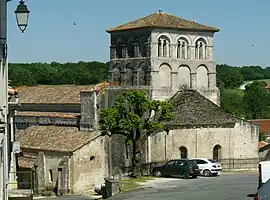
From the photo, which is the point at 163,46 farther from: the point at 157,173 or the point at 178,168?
the point at 178,168

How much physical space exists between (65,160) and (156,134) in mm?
7069

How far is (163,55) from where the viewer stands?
5203 centimetres

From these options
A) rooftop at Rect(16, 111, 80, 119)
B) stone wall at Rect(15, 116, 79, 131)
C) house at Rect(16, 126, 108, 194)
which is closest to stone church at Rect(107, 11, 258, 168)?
rooftop at Rect(16, 111, 80, 119)

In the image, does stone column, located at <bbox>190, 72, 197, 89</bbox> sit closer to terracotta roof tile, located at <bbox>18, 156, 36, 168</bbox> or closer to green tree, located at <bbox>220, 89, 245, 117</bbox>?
terracotta roof tile, located at <bbox>18, 156, 36, 168</bbox>

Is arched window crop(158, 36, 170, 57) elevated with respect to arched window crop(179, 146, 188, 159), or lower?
elevated

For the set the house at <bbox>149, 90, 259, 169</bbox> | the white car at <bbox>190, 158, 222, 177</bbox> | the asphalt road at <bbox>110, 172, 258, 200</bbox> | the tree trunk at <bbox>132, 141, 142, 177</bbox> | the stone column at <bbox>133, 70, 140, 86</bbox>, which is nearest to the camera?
the asphalt road at <bbox>110, 172, 258, 200</bbox>

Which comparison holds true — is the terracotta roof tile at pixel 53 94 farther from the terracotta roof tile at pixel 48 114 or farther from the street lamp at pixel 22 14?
the street lamp at pixel 22 14

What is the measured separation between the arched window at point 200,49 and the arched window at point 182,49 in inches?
44.1

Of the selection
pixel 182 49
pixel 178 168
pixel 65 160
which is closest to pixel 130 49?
pixel 182 49

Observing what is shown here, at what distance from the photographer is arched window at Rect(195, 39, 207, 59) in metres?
53.8

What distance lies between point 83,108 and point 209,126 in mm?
10663

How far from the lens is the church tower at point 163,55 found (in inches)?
2026

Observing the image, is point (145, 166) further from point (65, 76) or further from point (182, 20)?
point (65, 76)

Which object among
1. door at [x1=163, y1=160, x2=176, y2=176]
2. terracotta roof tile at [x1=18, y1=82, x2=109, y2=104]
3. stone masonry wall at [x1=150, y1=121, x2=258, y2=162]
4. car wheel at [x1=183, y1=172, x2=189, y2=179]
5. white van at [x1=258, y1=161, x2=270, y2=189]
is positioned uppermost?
terracotta roof tile at [x1=18, y1=82, x2=109, y2=104]
